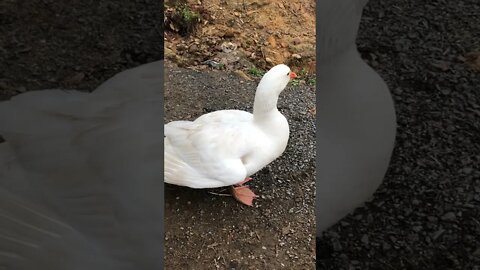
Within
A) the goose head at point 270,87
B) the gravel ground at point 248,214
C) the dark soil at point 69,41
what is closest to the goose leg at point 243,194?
the gravel ground at point 248,214

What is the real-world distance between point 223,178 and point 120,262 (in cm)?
42

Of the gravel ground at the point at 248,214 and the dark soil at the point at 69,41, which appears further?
the gravel ground at the point at 248,214

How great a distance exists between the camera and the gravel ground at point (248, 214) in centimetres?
133

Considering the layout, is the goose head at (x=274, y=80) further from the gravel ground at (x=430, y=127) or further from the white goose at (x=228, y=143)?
the gravel ground at (x=430, y=127)

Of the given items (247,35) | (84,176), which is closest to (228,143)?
(84,176)

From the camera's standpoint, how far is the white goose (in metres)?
1.24

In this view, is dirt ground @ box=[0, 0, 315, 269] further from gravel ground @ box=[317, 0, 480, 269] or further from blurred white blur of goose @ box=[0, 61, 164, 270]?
gravel ground @ box=[317, 0, 480, 269]

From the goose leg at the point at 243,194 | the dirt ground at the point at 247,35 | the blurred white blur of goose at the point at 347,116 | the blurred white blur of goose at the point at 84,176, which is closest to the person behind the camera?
the blurred white blur of goose at the point at 84,176

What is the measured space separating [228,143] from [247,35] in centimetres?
69

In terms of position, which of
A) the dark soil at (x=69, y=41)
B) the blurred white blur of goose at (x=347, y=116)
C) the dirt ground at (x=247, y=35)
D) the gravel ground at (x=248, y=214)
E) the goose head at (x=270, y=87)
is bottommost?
the gravel ground at (x=248, y=214)

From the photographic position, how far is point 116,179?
0.84 meters

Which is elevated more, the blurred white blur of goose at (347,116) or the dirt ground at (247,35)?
the blurred white blur of goose at (347,116)

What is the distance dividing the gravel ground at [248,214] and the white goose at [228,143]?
0.16 m

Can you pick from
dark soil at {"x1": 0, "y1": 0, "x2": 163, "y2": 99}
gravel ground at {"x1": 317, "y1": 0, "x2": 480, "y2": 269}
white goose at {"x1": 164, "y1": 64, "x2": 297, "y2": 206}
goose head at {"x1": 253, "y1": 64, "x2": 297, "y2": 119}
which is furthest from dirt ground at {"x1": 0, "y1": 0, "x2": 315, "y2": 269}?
gravel ground at {"x1": 317, "y1": 0, "x2": 480, "y2": 269}
